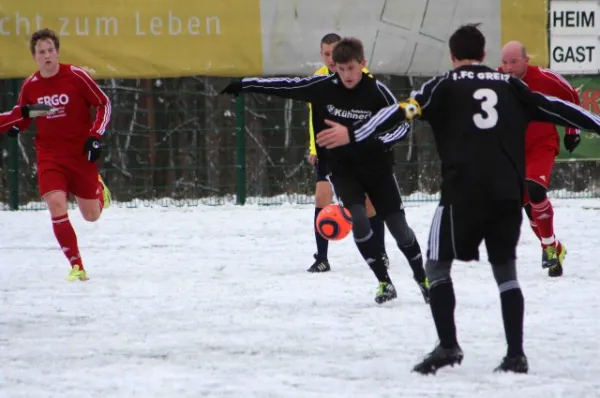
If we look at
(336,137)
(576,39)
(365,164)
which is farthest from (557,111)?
(576,39)

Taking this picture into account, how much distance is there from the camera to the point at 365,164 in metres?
7.55

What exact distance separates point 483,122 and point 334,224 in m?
3.98

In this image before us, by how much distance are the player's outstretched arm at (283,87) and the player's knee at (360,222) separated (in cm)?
75

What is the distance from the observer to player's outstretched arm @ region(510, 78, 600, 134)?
17.5 ft

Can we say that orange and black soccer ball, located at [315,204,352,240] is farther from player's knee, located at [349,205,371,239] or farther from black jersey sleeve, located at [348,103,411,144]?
black jersey sleeve, located at [348,103,411,144]

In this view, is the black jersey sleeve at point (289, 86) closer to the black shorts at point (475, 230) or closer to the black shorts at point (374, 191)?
the black shorts at point (374, 191)

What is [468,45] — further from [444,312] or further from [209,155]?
[209,155]

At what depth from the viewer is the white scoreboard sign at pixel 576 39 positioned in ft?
48.6

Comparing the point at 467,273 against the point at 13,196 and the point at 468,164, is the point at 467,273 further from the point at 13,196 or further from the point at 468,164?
the point at 13,196

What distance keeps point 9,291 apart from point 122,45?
669 centimetres

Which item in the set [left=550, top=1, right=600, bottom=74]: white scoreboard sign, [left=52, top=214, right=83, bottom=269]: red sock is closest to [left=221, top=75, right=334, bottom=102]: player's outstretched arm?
[left=52, top=214, right=83, bottom=269]: red sock

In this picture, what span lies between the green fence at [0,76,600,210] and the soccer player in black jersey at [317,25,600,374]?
10.4 m

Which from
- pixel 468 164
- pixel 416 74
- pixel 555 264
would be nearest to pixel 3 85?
pixel 416 74

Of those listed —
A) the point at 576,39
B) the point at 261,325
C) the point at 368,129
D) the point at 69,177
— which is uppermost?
the point at 576,39
